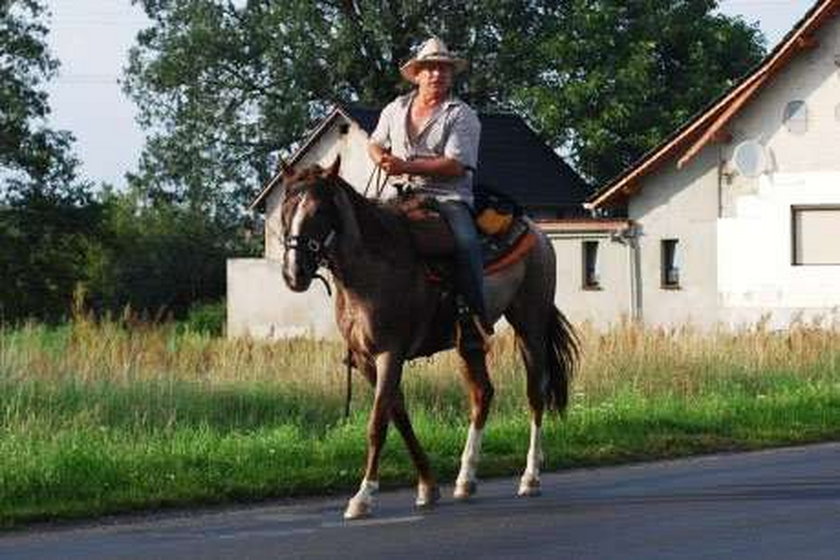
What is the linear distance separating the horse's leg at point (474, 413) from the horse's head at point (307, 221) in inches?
64.8

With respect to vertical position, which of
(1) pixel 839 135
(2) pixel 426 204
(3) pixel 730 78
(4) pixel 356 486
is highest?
(3) pixel 730 78

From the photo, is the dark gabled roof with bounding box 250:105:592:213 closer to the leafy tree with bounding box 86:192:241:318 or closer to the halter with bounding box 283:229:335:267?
the leafy tree with bounding box 86:192:241:318

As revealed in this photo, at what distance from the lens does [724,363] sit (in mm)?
22016

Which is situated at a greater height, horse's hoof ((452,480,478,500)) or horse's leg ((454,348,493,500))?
horse's leg ((454,348,493,500))

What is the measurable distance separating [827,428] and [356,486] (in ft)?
20.4

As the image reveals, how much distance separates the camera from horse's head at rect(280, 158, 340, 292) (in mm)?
10477

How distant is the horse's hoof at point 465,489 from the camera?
11680 millimetres

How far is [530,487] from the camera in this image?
39.2ft

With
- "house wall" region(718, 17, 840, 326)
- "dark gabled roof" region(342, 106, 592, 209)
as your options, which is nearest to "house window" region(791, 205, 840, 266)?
"house wall" region(718, 17, 840, 326)

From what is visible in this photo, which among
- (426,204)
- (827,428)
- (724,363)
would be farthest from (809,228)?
(426,204)

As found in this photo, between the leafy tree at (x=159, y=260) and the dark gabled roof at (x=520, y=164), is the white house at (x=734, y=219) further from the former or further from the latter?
the leafy tree at (x=159, y=260)

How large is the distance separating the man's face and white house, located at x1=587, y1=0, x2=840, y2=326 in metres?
26.0

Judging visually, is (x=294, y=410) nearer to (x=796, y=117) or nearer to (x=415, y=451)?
(x=415, y=451)

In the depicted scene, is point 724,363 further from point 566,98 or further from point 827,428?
point 566,98
